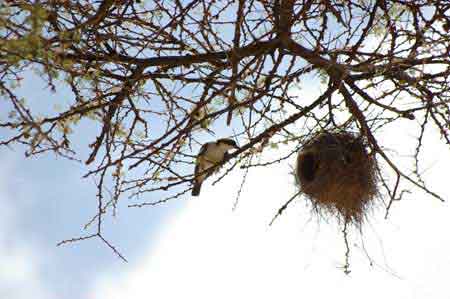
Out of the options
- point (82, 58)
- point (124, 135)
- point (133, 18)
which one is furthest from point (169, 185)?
point (133, 18)

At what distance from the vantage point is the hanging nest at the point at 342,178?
105 inches

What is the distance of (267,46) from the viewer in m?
2.17

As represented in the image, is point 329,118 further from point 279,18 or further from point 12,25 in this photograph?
point 12,25

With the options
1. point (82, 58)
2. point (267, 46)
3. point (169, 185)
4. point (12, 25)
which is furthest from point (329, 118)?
point (12, 25)

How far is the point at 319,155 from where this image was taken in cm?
272

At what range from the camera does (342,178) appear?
104 inches

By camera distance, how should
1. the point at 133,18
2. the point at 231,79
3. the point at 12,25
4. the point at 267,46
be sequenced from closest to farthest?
the point at 12,25
the point at 231,79
the point at 267,46
the point at 133,18

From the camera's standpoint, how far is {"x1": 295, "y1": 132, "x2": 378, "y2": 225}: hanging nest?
2.66m

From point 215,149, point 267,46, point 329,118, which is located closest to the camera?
point 267,46

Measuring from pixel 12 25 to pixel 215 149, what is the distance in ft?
7.69

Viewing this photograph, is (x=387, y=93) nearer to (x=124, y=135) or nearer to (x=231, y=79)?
(x=231, y=79)

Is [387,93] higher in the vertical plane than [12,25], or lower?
higher

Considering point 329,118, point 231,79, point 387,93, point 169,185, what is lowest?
point 169,185

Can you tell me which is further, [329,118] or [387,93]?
[329,118]
